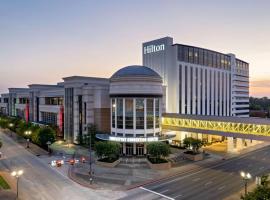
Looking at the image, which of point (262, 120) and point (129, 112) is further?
point (129, 112)

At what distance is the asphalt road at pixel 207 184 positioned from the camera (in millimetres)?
36969

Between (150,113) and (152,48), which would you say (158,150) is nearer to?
(150,113)

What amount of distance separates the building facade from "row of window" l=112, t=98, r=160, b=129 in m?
18.0

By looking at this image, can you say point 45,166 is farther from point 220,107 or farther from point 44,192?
point 220,107

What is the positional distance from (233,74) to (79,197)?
286ft

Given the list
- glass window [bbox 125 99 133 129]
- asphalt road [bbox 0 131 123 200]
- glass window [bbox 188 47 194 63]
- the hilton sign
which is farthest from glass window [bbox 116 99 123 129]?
glass window [bbox 188 47 194 63]

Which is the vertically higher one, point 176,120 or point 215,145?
point 176,120

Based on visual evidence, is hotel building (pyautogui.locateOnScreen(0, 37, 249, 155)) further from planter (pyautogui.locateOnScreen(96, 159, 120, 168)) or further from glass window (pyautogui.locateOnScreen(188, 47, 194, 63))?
planter (pyautogui.locateOnScreen(96, 159, 120, 168))

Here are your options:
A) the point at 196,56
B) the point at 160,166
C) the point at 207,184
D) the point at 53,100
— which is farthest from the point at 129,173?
the point at 53,100

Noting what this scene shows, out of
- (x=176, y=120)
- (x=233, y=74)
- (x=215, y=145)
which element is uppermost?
(x=233, y=74)

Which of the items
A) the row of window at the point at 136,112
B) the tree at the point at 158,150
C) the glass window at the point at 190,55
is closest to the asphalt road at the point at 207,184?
the tree at the point at 158,150

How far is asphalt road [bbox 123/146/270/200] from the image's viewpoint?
121 ft

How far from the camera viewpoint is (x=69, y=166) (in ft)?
169

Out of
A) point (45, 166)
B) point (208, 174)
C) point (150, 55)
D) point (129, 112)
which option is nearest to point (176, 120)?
point (129, 112)
